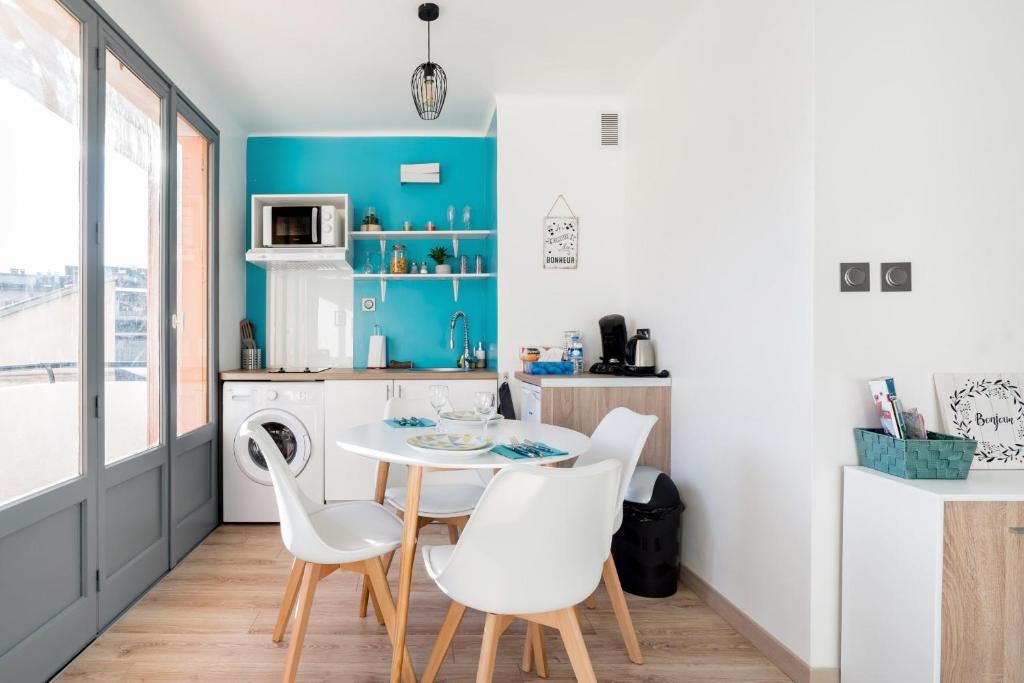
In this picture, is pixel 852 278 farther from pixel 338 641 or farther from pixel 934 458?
pixel 338 641

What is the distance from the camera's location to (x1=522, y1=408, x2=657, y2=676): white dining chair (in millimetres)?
2039

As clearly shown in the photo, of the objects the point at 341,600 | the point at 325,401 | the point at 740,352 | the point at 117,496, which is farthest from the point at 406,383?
the point at 740,352

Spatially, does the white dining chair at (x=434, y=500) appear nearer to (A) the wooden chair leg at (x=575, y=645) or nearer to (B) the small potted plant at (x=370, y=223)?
(A) the wooden chair leg at (x=575, y=645)

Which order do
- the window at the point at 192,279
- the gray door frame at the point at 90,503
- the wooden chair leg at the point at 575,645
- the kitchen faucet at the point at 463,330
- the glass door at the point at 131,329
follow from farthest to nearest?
the kitchen faucet at the point at 463,330 → the window at the point at 192,279 → the glass door at the point at 131,329 → the gray door frame at the point at 90,503 → the wooden chair leg at the point at 575,645

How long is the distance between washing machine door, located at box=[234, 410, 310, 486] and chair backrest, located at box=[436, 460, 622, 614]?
245 centimetres

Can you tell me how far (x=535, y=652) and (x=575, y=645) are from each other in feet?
1.73

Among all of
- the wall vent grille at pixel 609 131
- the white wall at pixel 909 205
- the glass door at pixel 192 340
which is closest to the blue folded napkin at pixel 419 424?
the glass door at pixel 192 340

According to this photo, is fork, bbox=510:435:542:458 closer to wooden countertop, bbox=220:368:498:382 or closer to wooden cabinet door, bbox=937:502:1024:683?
wooden cabinet door, bbox=937:502:1024:683

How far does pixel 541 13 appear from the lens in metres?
2.75

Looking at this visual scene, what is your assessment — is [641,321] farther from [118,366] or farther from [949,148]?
[118,366]

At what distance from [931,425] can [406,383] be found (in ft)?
9.09

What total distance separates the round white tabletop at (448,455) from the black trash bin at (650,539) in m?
0.60

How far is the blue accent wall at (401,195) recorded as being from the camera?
4.37 metres

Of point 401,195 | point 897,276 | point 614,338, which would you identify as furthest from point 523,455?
point 401,195
